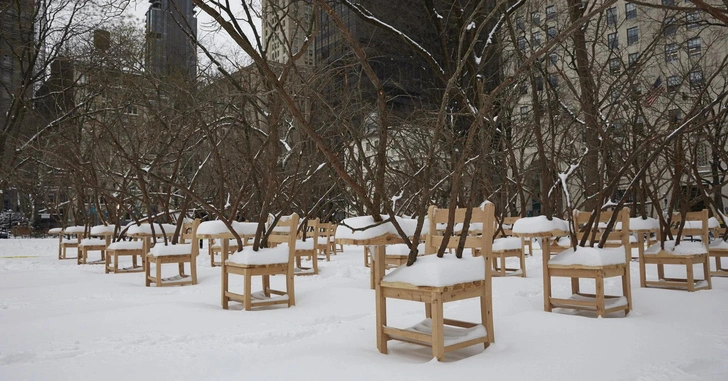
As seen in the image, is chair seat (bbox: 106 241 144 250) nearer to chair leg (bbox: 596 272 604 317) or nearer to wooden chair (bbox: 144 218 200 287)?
wooden chair (bbox: 144 218 200 287)

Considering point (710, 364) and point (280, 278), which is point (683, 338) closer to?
point (710, 364)

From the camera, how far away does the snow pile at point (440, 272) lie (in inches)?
152

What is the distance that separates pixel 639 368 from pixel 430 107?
17220 mm

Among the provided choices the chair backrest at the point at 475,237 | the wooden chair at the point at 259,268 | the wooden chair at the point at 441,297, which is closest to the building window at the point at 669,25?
the chair backrest at the point at 475,237

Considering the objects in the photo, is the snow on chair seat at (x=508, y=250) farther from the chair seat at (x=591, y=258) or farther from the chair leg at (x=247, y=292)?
the chair leg at (x=247, y=292)

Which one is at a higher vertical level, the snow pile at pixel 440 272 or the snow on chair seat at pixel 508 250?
the snow pile at pixel 440 272

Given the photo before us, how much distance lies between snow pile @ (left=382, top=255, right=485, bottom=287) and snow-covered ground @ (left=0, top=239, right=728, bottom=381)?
0.58m

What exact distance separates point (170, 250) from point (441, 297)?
613 centimetres

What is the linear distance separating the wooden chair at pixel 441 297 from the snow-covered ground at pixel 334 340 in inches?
5.4

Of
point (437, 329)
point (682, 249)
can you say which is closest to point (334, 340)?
point (437, 329)

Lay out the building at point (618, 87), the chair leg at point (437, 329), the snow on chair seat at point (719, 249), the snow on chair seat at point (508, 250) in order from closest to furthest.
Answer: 1. the chair leg at point (437, 329)
2. the building at point (618, 87)
3. the snow on chair seat at point (719, 249)
4. the snow on chair seat at point (508, 250)

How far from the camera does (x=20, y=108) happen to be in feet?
69.6

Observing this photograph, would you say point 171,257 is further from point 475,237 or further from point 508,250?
point 475,237

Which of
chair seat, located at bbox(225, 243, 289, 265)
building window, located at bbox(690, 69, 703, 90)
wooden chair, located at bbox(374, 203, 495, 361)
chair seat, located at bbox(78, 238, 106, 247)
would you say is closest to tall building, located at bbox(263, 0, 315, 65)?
chair seat, located at bbox(225, 243, 289, 265)
